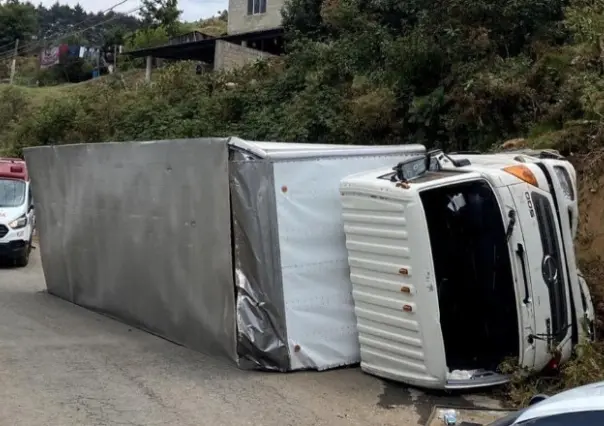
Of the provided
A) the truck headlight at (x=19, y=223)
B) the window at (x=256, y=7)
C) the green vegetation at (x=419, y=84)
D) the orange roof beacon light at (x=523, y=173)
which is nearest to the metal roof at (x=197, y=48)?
the window at (x=256, y=7)

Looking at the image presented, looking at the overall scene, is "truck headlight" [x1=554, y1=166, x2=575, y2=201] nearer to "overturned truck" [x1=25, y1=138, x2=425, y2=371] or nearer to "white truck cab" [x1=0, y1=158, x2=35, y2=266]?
"overturned truck" [x1=25, y1=138, x2=425, y2=371]

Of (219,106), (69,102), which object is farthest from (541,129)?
(69,102)

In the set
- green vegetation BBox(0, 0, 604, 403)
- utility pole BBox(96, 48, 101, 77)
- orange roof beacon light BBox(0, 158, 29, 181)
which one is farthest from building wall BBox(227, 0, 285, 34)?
orange roof beacon light BBox(0, 158, 29, 181)

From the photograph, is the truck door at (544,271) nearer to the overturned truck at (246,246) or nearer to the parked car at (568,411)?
the overturned truck at (246,246)

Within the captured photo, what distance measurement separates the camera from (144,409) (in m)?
5.83

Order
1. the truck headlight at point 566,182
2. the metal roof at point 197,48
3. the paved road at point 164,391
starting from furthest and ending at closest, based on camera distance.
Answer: the metal roof at point 197,48 → the truck headlight at point 566,182 → the paved road at point 164,391

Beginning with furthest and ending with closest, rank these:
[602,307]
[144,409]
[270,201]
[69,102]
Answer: [69,102] < [602,307] < [270,201] < [144,409]

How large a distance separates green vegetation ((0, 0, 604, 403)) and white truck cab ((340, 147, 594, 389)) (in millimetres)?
411

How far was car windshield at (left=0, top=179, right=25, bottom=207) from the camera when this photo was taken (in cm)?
1534

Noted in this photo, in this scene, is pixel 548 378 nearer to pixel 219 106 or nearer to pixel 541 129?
pixel 541 129

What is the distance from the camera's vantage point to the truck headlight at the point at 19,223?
14.8 meters

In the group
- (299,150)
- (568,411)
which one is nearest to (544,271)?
(299,150)

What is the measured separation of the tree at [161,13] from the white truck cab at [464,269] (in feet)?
169

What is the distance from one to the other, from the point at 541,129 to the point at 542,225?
232 inches
